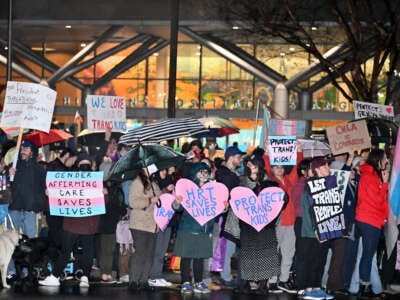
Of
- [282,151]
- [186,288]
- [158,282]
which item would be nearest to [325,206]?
[282,151]

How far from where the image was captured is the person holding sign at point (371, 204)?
14.2 meters

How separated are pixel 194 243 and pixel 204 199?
2.08 feet

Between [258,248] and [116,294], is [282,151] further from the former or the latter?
[116,294]

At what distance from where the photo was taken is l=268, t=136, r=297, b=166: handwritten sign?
15.2 metres

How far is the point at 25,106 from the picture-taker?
15305mm

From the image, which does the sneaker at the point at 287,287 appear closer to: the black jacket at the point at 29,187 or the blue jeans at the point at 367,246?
the blue jeans at the point at 367,246

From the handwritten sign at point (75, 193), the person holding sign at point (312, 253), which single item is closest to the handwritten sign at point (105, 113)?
the handwritten sign at point (75, 193)

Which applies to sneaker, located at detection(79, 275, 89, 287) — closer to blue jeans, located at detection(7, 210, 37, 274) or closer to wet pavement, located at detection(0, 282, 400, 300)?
wet pavement, located at detection(0, 282, 400, 300)

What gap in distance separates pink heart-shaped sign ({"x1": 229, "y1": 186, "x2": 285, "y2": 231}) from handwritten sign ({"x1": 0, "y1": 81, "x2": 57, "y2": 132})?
3.22 m

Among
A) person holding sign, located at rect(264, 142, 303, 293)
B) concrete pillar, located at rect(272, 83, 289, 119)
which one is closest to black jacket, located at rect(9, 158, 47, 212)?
person holding sign, located at rect(264, 142, 303, 293)

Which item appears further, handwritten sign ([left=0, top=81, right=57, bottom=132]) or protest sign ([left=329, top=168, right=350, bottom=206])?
handwritten sign ([left=0, top=81, right=57, bottom=132])

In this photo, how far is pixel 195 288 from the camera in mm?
14477

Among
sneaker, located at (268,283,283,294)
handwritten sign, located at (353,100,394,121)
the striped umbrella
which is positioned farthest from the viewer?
handwritten sign, located at (353,100,394,121)

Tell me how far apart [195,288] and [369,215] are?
2647 mm
